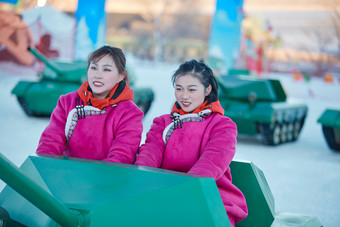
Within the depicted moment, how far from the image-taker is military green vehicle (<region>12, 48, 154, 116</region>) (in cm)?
755

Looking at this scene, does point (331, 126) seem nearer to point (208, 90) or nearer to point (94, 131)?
point (208, 90)

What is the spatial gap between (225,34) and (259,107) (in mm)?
5863

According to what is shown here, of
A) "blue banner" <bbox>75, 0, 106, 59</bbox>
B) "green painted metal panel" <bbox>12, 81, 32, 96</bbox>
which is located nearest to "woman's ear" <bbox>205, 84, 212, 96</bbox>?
"green painted metal panel" <bbox>12, 81, 32, 96</bbox>

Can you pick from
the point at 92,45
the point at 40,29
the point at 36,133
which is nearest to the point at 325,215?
the point at 36,133

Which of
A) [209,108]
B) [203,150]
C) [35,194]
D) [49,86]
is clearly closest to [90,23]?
[49,86]

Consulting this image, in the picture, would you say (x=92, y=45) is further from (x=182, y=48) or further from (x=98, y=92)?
(x=182, y=48)

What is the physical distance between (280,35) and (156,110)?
1085 centimetres

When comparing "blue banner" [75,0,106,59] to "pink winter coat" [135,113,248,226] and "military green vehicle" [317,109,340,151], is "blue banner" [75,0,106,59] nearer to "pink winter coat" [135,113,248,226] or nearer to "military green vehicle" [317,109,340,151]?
"military green vehicle" [317,109,340,151]

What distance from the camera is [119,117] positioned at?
2.39 meters

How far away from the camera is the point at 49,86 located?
25.0 feet

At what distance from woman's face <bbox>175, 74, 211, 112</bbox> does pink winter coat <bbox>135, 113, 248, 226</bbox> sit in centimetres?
10

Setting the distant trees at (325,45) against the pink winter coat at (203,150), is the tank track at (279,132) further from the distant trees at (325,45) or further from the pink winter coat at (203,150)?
the distant trees at (325,45)

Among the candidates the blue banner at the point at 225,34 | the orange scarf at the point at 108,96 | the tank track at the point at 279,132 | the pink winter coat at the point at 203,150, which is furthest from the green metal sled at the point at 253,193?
the blue banner at the point at 225,34

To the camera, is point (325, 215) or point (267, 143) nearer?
point (325, 215)
